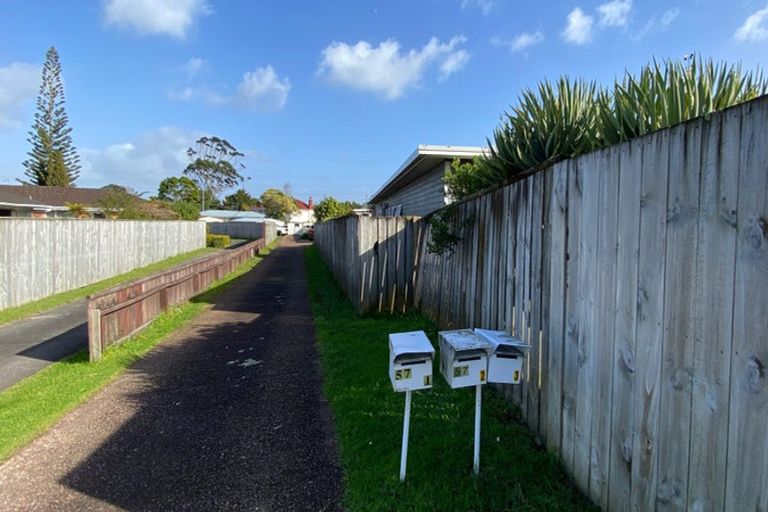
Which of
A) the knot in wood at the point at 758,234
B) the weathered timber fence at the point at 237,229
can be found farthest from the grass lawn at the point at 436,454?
the weathered timber fence at the point at 237,229

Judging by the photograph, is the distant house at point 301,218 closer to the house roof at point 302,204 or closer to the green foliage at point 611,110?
the house roof at point 302,204

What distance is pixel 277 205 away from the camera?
8950 centimetres

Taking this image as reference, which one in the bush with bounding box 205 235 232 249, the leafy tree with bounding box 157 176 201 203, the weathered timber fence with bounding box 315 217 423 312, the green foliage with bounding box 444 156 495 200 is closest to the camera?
the green foliage with bounding box 444 156 495 200

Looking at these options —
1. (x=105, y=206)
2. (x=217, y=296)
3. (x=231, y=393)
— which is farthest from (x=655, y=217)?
(x=105, y=206)

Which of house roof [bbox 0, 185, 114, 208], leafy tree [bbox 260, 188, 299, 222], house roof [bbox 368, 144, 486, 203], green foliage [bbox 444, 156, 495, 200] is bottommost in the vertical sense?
green foliage [bbox 444, 156, 495, 200]

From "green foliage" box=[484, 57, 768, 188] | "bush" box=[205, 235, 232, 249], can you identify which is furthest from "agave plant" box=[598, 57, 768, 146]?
"bush" box=[205, 235, 232, 249]

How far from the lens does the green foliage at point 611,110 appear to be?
2867 mm

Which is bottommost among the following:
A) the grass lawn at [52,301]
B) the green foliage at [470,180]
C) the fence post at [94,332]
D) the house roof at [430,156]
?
the grass lawn at [52,301]

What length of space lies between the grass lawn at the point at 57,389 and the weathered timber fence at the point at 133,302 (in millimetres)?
175

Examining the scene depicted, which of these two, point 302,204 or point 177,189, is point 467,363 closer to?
point 177,189

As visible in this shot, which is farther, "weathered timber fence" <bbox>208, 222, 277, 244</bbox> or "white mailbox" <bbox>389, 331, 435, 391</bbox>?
"weathered timber fence" <bbox>208, 222, 277, 244</bbox>

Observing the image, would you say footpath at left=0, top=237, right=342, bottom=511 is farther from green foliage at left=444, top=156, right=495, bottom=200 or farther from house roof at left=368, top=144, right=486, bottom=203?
house roof at left=368, top=144, right=486, bottom=203

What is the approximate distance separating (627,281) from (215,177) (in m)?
89.1

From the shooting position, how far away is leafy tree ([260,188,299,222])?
293ft
